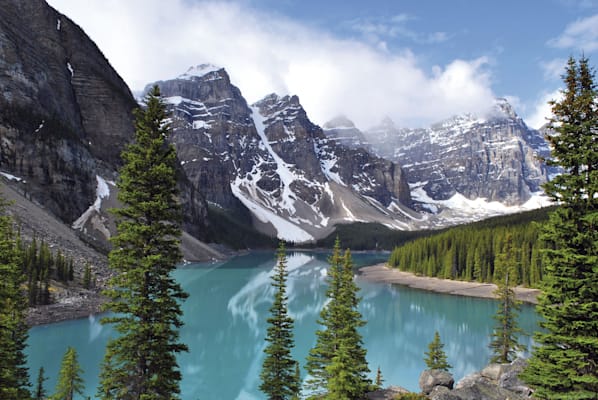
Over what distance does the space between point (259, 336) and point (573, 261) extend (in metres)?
40.1

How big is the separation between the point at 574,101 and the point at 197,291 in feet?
243

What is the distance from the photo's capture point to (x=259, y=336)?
48.1 m

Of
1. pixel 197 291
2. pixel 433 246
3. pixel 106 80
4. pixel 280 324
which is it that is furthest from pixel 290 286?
pixel 106 80

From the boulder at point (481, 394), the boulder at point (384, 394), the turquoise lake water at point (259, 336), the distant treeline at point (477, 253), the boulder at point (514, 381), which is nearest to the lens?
the boulder at point (481, 394)

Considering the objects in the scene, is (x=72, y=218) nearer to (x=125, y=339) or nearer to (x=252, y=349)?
(x=252, y=349)

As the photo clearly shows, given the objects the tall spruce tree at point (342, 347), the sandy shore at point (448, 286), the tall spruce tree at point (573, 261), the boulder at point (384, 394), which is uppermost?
the tall spruce tree at point (573, 261)

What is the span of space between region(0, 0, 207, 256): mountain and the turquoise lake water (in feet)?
162

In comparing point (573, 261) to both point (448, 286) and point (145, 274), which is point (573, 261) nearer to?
point (145, 274)

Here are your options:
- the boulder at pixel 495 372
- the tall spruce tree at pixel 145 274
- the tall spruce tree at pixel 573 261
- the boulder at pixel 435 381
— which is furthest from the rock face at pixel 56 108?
the tall spruce tree at pixel 573 261

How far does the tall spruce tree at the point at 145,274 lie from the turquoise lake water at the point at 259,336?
59.0 feet

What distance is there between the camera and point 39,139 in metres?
106

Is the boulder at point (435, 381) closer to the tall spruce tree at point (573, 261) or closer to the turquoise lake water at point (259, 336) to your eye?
the tall spruce tree at point (573, 261)

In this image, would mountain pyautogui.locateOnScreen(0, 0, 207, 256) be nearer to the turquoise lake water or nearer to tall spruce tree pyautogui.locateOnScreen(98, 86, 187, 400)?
Result: the turquoise lake water

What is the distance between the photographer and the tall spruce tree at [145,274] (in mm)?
13273
